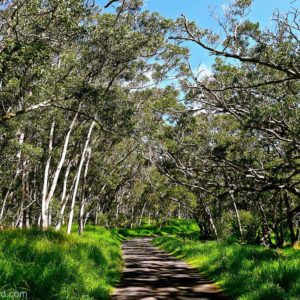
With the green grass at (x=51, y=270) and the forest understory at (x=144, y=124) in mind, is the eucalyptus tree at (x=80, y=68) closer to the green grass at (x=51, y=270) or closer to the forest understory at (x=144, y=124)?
the forest understory at (x=144, y=124)

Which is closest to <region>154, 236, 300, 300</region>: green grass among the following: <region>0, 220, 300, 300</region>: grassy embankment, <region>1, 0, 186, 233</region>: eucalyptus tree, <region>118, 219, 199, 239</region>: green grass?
<region>0, 220, 300, 300</region>: grassy embankment

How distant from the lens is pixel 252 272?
9.91m

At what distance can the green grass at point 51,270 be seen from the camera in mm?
7004

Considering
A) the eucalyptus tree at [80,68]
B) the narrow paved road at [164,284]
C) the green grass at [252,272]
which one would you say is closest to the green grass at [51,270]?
the narrow paved road at [164,284]

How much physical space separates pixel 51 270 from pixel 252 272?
16.9ft

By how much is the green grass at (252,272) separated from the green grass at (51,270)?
10.1 feet

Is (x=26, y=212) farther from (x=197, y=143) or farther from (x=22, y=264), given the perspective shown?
(x=22, y=264)

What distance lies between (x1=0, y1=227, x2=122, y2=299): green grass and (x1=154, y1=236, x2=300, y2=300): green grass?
3078 mm

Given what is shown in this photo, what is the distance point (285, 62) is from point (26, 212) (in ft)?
86.8

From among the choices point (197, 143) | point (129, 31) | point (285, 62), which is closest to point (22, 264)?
point (285, 62)

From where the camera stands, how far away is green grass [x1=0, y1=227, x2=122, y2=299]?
700cm

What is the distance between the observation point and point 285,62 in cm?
1248

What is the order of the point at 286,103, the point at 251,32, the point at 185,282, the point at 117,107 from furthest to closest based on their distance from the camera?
the point at 117,107 → the point at 251,32 → the point at 286,103 → the point at 185,282

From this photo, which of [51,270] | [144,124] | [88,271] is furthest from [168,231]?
[51,270]
